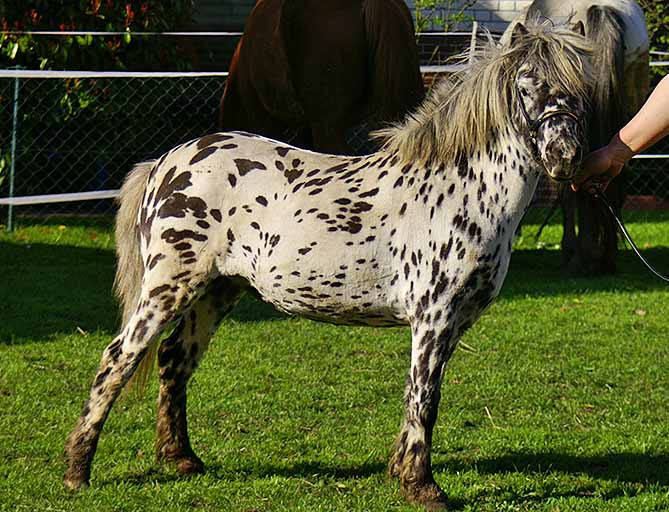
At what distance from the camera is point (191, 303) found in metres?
4.55

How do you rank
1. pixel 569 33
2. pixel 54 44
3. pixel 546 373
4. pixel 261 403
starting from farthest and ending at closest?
pixel 54 44
pixel 546 373
pixel 261 403
pixel 569 33

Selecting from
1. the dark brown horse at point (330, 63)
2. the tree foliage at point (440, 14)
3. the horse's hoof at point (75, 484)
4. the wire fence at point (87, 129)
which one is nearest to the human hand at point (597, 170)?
the horse's hoof at point (75, 484)

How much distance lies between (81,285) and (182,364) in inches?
157

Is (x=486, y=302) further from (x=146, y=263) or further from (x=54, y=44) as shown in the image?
(x=54, y=44)

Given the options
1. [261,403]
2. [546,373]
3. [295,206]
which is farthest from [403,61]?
[295,206]

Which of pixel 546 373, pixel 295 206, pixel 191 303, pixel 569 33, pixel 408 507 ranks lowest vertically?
pixel 546 373

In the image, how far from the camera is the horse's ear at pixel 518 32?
4211 millimetres

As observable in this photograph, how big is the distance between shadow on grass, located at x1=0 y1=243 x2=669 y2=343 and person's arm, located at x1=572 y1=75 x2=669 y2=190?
3796 millimetres

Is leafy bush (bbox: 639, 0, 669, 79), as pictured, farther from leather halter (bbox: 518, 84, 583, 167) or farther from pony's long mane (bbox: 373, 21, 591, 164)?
leather halter (bbox: 518, 84, 583, 167)

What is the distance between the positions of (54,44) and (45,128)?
0.82 m

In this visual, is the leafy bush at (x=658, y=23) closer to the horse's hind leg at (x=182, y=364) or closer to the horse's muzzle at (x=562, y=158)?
the horse's hind leg at (x=182, y=364)

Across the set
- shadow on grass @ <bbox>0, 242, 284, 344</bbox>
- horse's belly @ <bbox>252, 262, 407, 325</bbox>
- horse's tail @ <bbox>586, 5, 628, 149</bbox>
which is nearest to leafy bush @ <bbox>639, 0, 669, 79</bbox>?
horse's tail @ <bbox>586, 5, 628, 149</bbox>

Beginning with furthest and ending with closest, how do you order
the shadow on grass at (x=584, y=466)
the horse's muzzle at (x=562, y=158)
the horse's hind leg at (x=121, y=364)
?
the shadow on grass at (x=584, y=466), the horse's hind leg at (x=121, y=364), the horse's muzzle at (x=562, y=158)

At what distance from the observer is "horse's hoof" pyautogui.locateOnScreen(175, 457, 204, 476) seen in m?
4.75
